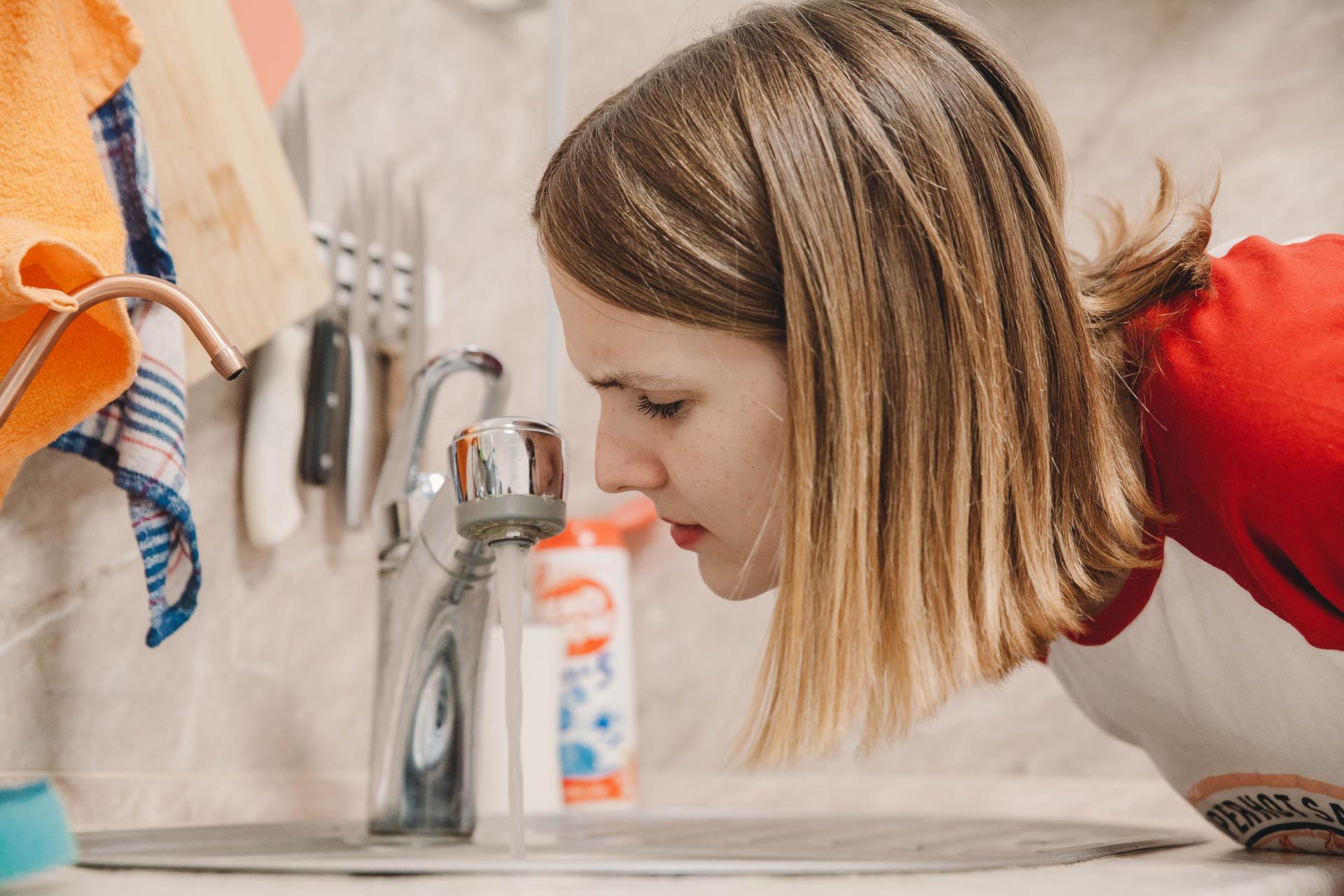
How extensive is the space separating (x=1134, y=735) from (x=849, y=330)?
1.35ft

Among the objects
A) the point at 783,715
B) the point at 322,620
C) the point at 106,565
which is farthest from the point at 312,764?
the point at 783,715

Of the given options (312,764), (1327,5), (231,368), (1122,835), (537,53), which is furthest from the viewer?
(537,53)

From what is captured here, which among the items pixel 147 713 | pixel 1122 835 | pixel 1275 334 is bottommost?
pixel 1122 835

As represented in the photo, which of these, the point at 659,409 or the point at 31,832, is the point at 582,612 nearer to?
the point at 659,409

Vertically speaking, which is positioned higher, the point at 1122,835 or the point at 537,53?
the point at 537,53

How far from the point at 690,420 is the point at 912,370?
121 millimetres

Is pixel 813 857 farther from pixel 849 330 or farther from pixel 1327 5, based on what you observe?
pixel 1327 5

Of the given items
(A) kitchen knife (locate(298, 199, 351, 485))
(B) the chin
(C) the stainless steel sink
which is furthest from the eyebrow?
(A) kitchen knife (locate(298, 199, 351, 485))

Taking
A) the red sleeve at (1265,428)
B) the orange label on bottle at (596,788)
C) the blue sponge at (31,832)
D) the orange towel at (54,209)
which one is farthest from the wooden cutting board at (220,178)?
the red sleeve at (1265,428)

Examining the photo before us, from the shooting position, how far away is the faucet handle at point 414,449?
0.75m

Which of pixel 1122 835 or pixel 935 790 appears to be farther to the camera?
pixel 935 790

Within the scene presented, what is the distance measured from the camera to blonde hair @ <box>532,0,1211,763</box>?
56 cm

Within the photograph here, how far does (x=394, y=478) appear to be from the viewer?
0.78 meters

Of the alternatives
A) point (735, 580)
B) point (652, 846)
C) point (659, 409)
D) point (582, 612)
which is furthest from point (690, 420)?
point (582, 612)
